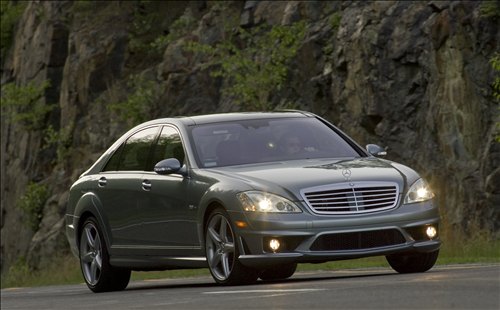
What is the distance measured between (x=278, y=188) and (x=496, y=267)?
7.05 feet

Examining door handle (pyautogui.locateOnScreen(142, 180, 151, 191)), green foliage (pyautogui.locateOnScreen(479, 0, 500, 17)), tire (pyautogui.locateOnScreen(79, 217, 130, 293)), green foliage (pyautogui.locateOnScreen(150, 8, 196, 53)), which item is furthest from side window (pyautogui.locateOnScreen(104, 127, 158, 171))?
green foliage (pyautogui.locateOnScreen(150, 8, 196, 53))

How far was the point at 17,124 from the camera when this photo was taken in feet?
134

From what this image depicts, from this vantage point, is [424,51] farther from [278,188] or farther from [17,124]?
[17,124]

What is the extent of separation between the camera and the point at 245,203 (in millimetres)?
13188

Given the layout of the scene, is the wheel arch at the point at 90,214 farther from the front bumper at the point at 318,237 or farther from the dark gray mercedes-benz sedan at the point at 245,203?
the front bumper at the point at 318,237

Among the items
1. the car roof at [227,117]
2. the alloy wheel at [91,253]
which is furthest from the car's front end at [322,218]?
the alloy wheel at [91,253]

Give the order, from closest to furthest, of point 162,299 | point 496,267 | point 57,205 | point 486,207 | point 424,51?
point 162,299
point 496,267
point 486,207
point 424,51
point 57,205

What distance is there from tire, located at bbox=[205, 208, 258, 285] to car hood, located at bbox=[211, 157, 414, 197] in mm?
420

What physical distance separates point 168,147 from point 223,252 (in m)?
1.91

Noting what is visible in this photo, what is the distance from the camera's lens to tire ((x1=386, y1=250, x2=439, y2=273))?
1394cm

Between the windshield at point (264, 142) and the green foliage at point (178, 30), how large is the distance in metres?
20.1

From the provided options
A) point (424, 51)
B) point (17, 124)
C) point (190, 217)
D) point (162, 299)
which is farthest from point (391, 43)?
point (17, 124)

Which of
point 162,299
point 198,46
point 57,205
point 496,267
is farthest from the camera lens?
point 57,205

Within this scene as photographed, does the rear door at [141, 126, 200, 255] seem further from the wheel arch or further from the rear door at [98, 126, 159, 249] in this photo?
the wheel arch
